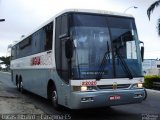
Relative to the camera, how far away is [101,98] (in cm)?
1124

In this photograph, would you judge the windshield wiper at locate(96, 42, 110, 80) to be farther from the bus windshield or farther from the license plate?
Answer: the license plate

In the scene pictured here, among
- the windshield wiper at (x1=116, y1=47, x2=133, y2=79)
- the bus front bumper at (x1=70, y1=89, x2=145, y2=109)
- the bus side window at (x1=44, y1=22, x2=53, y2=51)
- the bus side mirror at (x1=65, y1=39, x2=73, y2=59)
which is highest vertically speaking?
the bus side window at (x1=44, y1=22, x2=53, y2=51)

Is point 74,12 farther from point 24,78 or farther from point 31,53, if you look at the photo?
point 24,78

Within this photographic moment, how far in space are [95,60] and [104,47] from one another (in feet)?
1.77

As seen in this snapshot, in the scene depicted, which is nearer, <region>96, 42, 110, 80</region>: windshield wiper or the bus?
the bus

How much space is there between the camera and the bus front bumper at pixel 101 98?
11095 mm

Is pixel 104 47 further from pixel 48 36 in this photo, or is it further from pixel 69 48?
pixel 48 36

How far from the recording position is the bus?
11.3m

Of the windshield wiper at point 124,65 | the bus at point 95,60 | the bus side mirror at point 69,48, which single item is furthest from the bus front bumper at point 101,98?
the bus side mirror at point 69,48

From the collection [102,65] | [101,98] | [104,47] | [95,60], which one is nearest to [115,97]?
[101,98]

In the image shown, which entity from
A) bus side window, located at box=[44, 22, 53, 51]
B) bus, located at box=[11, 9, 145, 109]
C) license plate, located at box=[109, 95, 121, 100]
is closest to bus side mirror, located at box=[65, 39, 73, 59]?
bus, located at box=[11, 9, 145, 109]

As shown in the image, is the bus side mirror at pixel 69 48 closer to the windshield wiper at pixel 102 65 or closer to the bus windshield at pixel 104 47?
the bus windshield at pixel 104 47

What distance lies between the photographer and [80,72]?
11.3 m

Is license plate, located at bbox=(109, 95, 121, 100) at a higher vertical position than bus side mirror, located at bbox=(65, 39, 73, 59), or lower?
lower
